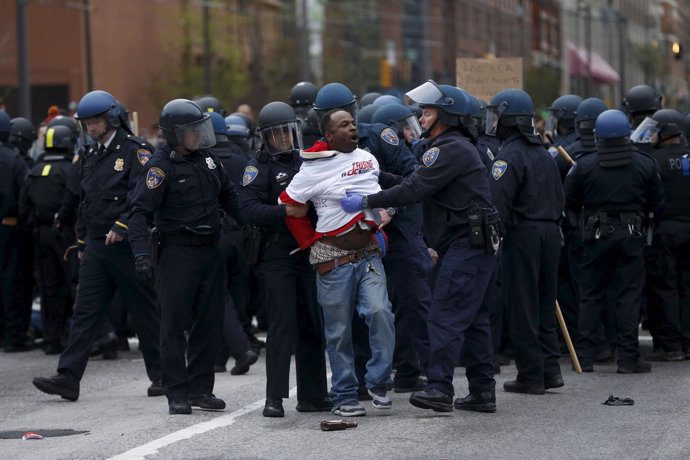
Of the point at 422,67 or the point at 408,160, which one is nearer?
the point at 408,160

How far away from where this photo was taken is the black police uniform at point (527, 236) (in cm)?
1051

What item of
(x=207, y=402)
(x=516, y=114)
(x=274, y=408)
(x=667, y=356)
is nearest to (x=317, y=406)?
(x=274, y=408)

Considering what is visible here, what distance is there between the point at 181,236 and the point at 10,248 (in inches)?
224

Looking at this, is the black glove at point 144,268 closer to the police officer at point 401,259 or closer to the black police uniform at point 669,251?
the police officer at point 401,259

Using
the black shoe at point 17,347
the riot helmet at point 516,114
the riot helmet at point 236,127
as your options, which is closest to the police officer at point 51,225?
the black shoe at point 17,347

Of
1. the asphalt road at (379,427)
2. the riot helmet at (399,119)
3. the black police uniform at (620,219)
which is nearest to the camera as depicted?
the asphalt road at (379,427)

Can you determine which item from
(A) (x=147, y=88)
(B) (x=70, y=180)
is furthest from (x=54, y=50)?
(B) (x=70, y=180)

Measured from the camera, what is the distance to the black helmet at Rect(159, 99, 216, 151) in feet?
32.2

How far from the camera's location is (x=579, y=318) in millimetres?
12445

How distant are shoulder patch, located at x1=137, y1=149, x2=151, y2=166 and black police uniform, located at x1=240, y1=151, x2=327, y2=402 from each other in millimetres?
1529

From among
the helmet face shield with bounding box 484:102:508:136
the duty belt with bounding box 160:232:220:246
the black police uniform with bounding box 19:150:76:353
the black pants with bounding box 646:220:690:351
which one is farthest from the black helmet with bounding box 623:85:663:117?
the black police uniform with bounding box 19:150:76:353

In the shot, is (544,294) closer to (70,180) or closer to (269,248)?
(269,248)

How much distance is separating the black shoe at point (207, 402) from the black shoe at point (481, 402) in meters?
1.63

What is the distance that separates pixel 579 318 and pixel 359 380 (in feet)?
9.02
